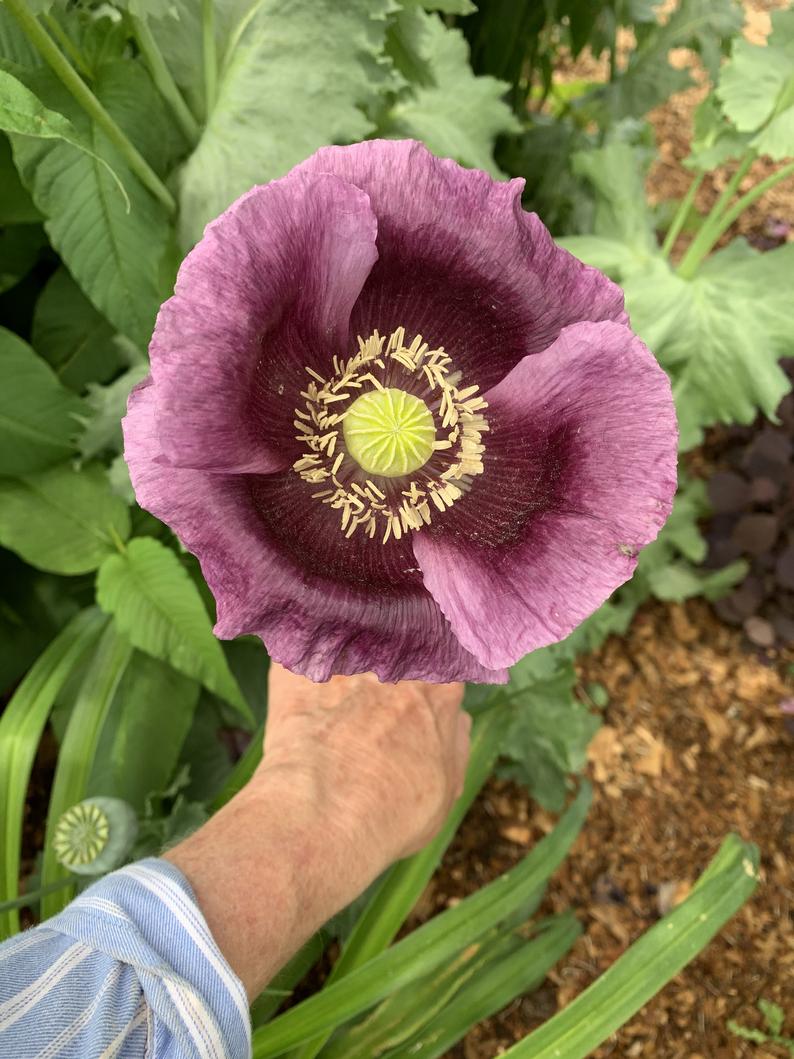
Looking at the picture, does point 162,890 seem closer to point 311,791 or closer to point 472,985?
point 311,791

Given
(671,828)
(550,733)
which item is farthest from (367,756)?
(671,828)

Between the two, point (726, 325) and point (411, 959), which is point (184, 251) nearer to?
point (726, 325)

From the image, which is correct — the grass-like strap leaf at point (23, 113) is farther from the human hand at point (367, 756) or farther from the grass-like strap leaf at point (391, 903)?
the grass-like strap leaf at point (391, 903)

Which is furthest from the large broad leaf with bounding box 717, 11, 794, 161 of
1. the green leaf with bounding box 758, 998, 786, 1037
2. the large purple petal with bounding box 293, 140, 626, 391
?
the green leaf with bounding box 758, 998, 786, 1037

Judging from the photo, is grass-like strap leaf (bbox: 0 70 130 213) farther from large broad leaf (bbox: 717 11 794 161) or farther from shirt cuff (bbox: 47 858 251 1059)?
large broad leaf (bbox: 717 11 794 161)

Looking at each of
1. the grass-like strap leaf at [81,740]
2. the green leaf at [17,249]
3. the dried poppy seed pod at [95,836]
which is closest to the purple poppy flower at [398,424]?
the dried poppy seed pod at [95,836]
